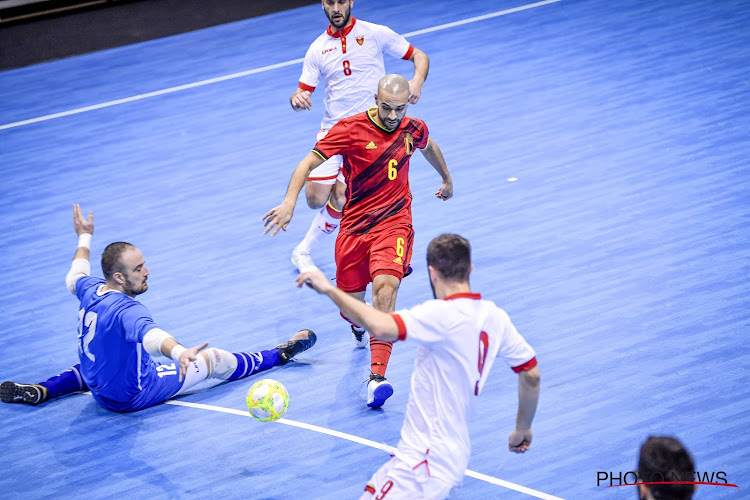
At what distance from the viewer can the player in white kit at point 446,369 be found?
12.8ft

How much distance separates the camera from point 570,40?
12.8 metres

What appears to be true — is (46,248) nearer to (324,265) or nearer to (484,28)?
(324,265)

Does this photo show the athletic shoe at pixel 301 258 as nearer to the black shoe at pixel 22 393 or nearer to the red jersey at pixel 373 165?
the red jersey at pixel 373 165

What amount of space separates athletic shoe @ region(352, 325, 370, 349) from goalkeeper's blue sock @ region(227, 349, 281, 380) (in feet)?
2.17

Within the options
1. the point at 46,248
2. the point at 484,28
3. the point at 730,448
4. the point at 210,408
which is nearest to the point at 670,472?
the point at 730,448

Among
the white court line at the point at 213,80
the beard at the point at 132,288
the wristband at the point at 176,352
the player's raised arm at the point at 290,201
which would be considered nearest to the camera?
the wristband at the point at 176,352

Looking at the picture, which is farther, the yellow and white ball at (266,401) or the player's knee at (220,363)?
the player's knee at (220,363)

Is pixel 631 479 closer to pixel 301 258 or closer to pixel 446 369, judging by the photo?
pixel 446 369

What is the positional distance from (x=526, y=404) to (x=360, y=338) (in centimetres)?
280

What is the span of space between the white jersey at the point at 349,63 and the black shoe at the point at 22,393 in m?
3.55

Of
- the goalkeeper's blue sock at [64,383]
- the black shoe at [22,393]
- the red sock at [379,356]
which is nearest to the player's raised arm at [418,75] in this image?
the red sock at [379,356]

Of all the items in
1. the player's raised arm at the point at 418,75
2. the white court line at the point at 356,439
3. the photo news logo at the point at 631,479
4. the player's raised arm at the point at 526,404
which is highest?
the player's raised arm at the point at 418,75

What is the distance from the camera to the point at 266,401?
5.66 metres

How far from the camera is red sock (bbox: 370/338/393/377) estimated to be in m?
6.02
